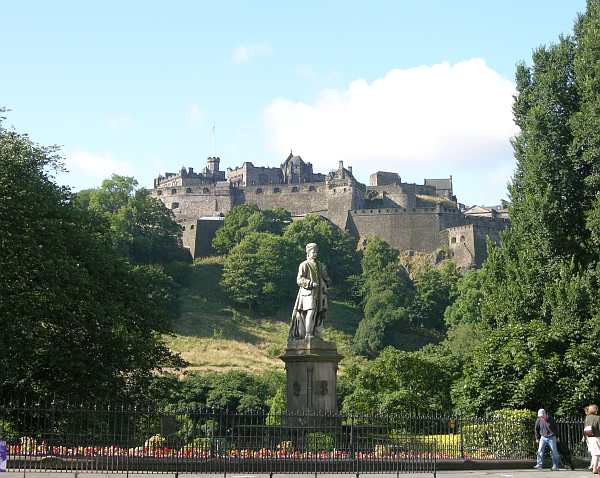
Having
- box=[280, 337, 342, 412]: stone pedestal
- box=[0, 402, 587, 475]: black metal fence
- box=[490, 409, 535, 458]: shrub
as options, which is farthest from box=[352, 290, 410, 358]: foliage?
box=[280, 337, 342, 412]: stone pedestal

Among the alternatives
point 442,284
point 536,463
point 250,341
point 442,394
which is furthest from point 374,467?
point 442,284

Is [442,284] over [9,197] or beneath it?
over

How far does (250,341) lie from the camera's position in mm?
87125

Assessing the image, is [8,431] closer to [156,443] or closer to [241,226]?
[156,443]

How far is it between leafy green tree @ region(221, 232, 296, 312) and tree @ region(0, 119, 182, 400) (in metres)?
67.6

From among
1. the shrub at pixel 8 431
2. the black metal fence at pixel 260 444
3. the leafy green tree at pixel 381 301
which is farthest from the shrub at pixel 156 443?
the leafy green tree at pixel 381 301

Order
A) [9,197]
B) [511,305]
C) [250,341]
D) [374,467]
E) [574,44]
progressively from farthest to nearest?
[250,341]
[574,44]
[511,305]
[9,197]
[374,467]

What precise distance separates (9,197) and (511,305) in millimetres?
15782

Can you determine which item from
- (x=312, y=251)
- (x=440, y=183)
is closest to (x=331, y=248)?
(x=440, y=183)

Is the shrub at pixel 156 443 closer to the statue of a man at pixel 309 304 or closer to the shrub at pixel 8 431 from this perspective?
the shrub at pixel 8 431

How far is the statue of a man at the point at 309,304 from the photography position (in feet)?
71.8

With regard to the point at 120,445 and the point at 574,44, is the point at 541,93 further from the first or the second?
the point at 120,445

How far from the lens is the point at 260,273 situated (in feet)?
330

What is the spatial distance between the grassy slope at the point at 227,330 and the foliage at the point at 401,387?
28.0 metres
